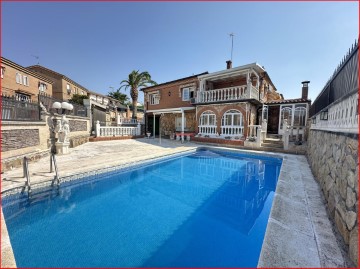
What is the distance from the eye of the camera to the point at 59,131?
343 inches

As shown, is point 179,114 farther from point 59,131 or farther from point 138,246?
point 138,246

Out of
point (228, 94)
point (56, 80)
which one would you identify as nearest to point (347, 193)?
point (228, 94)

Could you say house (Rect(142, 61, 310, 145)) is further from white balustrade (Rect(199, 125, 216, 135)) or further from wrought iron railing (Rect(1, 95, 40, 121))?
wrought iron railing (Rect(1, 95, 40, 121))

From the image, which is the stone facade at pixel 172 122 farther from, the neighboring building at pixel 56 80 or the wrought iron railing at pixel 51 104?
the neighboring building at pixel 56 80

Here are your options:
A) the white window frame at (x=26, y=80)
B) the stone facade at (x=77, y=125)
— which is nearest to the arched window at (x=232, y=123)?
the stone facade at (x=77, y=125)

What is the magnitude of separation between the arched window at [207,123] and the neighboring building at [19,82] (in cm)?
1845

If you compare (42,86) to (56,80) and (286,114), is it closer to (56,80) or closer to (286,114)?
(56,80)

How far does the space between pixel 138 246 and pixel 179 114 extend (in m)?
17.8

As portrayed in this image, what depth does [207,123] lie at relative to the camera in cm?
1561

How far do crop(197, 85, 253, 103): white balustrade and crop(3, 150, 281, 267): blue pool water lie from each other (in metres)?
8.40

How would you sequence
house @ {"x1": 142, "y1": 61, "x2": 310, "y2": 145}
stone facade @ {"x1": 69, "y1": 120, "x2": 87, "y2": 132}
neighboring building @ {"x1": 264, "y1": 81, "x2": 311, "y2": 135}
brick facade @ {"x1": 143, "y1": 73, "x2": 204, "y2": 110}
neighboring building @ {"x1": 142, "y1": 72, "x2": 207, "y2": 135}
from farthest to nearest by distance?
neighboring building @ {"x1": 142, "y1": 72, "x2": 207, "y2": 135}
brick facade @ {"x1": 143, "y1": 73, "x2": 204, "y2": 110}
neighboring building @ {"x1": 264, "y1": 81, "x2": 311, "y2": 135}
house @ {"x1": 142, "y1": 61, "x2": 310, "y2": 145}
stone facade @ {"x1": 69, "y1": 120, "x2": 87, "y2": 132}

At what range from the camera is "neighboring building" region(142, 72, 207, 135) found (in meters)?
17.7

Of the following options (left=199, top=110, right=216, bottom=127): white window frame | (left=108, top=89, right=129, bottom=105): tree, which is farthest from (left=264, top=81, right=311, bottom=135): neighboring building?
(left=108, top=89, right=129, bottom=105): tree

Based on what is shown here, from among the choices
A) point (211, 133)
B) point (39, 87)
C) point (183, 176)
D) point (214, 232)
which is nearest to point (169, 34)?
point (211, 133)
